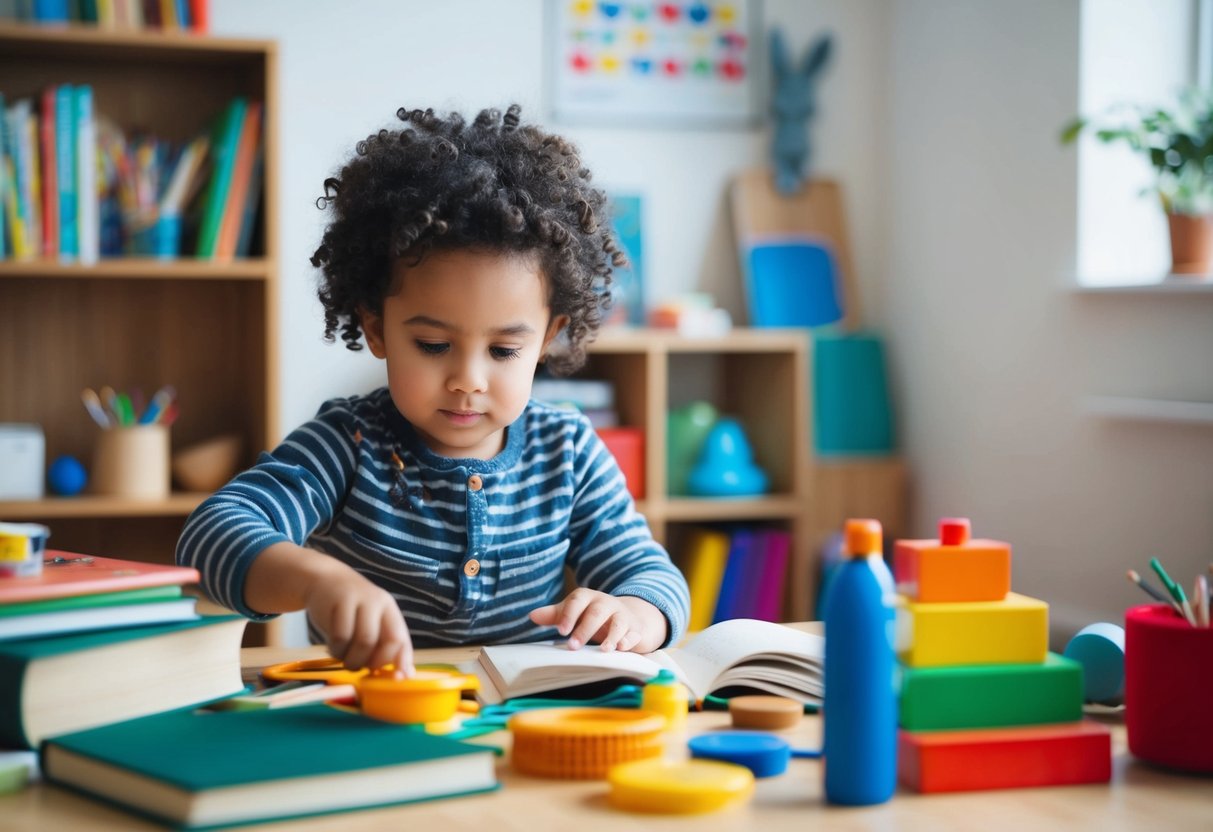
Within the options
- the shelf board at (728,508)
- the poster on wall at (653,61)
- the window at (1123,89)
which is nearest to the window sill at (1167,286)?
the window at (1123,89)

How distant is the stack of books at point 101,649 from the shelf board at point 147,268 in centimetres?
163

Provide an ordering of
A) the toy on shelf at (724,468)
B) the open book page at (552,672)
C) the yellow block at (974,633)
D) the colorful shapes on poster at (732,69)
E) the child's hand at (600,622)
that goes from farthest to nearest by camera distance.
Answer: the colorful shapes on poster at (732,69), the toy on shelf at (724,468), the child's hand at (600,622), the open book page at (552,672), the yellow block at (974,633)

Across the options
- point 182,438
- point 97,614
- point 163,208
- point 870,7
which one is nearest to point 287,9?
point 163,208

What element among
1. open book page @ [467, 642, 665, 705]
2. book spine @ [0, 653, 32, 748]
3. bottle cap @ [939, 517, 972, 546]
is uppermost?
bottle cap @ [939, 517, 972, 546]

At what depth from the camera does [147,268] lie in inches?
96.2

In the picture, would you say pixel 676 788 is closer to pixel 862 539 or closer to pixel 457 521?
pixel 862 539

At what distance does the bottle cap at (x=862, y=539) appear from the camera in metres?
0.73

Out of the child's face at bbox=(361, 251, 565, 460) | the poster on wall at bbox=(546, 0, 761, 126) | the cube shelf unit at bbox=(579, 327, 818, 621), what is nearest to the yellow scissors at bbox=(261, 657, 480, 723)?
the child's face at bbox=(361, 251, 565, 460)

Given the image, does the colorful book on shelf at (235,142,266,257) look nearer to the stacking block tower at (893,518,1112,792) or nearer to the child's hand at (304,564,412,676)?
the child's hand at (304,564,412,676)

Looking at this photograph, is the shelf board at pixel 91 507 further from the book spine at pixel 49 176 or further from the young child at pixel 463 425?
the young child at pixel 463 425

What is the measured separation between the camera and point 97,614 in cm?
84

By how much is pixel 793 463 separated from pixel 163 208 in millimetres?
1411

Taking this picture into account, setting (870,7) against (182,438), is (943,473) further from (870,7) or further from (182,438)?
(182,438)

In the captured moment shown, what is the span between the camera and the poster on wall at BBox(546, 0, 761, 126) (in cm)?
303
